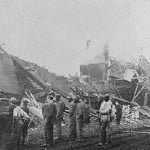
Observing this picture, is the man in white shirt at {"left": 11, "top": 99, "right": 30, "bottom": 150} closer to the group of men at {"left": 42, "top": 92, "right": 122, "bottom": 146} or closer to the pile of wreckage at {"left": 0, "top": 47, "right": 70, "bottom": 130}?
the group of men at {"left": 42, "top": 92, "right": 122, "bottom": 146}

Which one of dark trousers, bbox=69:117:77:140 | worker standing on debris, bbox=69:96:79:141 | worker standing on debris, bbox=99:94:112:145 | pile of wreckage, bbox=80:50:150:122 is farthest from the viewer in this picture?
pile of wreckage, bbox=80:50:150:122

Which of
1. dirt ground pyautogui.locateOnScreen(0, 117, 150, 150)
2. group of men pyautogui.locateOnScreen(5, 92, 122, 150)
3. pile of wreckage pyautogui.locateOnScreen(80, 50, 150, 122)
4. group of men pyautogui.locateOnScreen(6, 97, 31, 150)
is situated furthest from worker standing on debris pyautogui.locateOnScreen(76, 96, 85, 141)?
pile of wreckage pyautogui.locateOnScreen(80, 50, 150, 122)

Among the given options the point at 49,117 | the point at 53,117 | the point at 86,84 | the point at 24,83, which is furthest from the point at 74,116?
the point at 86,84

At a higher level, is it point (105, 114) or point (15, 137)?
point (105, 114)

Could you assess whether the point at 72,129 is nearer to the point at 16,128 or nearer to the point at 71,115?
the point at 71,115

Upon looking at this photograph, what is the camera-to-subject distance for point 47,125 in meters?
9.42

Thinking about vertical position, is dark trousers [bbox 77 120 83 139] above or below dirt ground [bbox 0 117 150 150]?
above

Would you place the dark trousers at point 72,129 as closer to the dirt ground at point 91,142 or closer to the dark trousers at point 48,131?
the dirt ground at point 91,142

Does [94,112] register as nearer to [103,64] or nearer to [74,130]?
[74,130]

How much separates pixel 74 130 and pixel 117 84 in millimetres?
8180

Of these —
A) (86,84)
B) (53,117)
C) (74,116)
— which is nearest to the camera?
(53,117)

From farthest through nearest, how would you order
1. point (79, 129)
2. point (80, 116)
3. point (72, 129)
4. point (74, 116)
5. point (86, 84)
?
point (86, 84) → point (74, 116) → point (72, 129) → point (80, 116) → point (79, 129)

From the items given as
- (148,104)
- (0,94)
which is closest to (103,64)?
(148,104)

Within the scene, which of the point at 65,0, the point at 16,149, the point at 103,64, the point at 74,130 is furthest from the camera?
the point at 103,64
